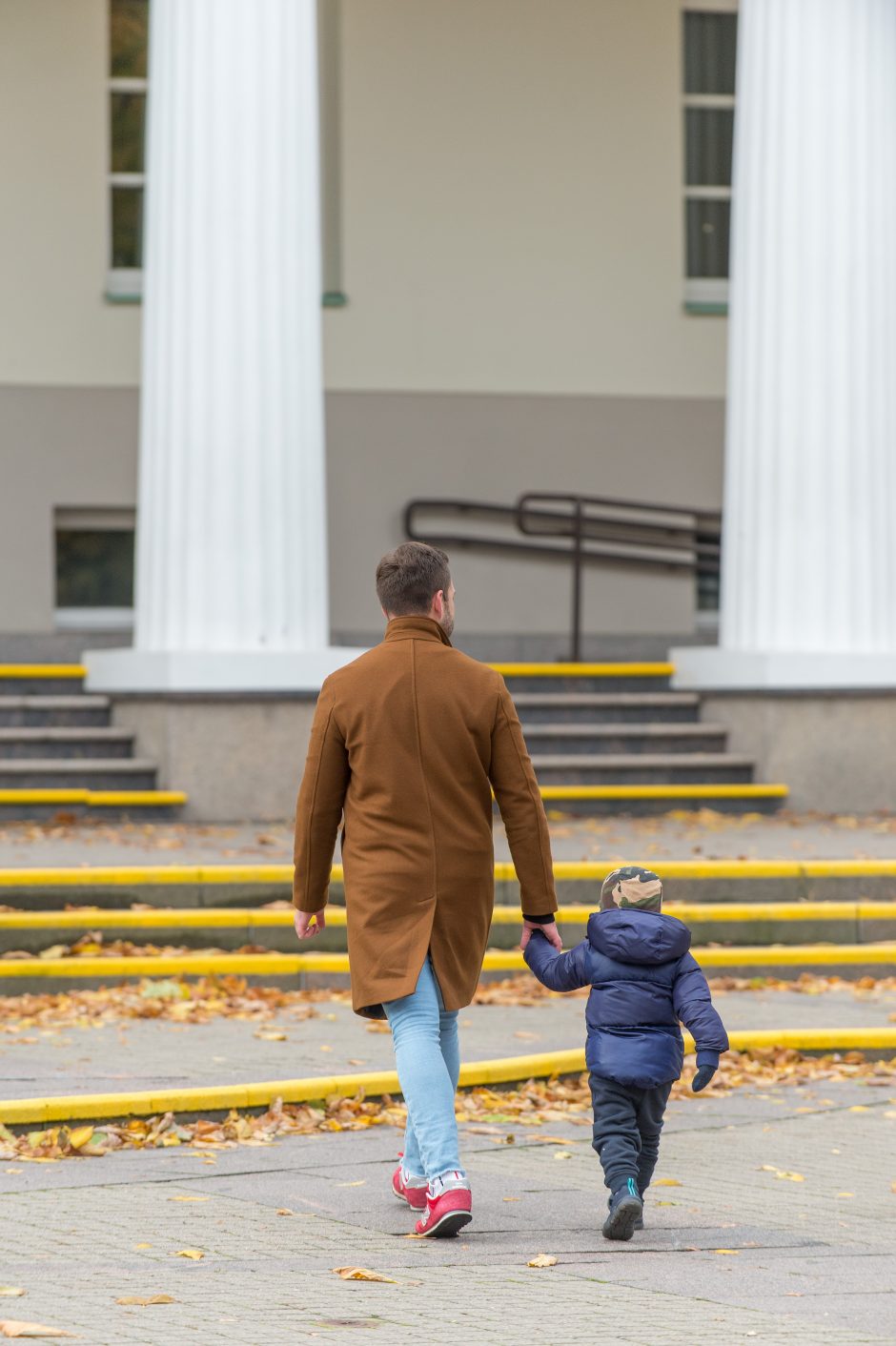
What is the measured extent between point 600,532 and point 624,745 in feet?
12.7

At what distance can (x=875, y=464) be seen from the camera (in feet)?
45.3

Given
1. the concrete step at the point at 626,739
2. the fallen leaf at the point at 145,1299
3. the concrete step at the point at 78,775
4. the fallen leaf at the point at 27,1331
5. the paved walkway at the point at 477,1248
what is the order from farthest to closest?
the concrete step at the point at 626,739, the concrete step at the point at 78,775, the fallen leaf at the point at 145,1299, the paved walkway at the point at 477,1248, the fallen leaf at the point at 27,1331

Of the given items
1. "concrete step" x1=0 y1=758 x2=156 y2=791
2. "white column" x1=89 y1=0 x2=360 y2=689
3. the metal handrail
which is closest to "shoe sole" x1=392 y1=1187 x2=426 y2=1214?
"white column" x1=89 y1=0 x2=360 y2=689

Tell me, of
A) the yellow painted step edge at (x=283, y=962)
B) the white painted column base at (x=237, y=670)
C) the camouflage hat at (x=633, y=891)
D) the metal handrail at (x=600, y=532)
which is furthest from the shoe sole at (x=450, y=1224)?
the metal handrail at (x=600, y=532)

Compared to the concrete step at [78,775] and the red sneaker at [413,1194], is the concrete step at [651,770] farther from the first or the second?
the red sneaker at [413,1194]

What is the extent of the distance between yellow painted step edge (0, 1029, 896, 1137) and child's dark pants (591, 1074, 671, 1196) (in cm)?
142

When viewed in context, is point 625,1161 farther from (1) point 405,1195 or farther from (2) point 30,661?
(2) point 30,661

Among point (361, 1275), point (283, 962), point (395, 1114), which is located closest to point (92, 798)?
point (283, 962)

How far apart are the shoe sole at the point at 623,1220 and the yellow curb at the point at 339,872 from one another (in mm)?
4819

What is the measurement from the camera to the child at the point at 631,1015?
527 centimetres

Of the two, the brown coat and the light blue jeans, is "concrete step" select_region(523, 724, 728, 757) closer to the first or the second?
the brown coat

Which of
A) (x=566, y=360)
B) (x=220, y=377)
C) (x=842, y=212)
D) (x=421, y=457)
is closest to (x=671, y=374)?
(x=566, y=360)

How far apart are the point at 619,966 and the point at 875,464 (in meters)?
9.07

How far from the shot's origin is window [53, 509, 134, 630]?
16.5m
